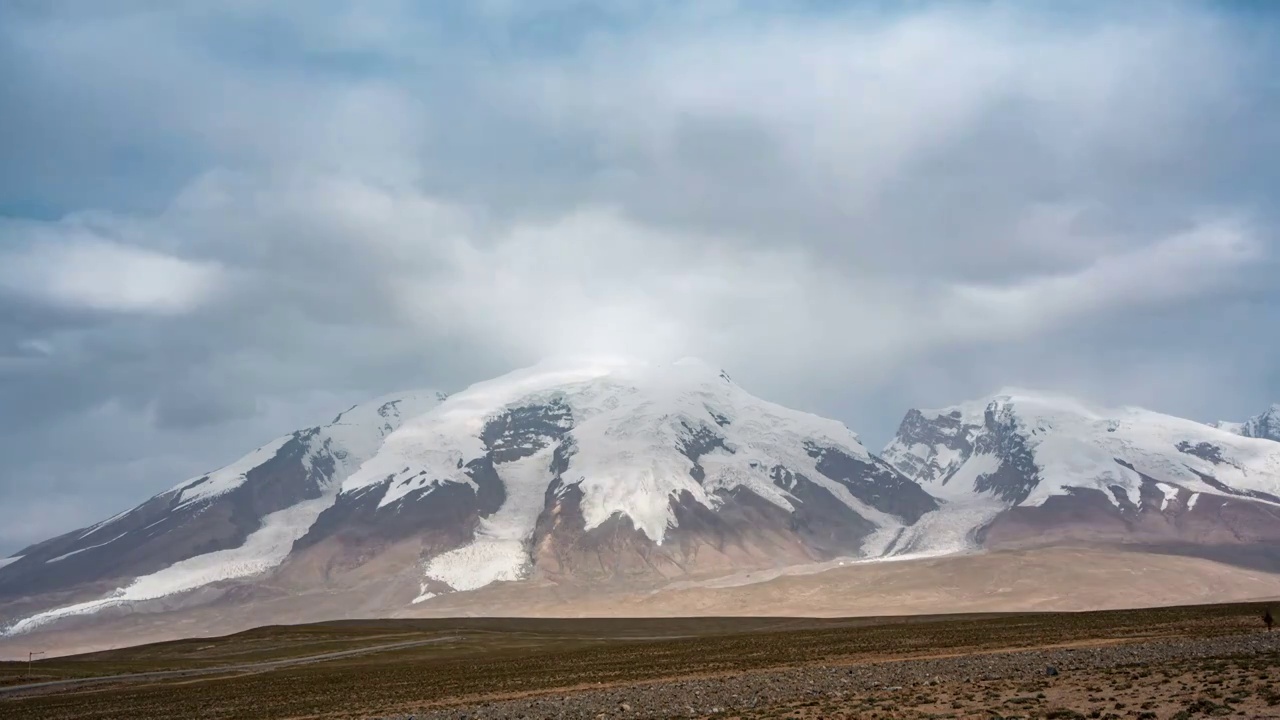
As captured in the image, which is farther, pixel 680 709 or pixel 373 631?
pixel 373 631

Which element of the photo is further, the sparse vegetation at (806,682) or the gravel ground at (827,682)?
the gravel ground at (827,682)

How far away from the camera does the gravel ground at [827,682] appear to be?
135 ft

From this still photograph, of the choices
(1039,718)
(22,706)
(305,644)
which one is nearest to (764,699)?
(1039,718)

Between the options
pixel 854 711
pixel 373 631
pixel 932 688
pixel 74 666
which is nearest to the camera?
pixel 854 711

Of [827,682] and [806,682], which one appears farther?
[806,682]

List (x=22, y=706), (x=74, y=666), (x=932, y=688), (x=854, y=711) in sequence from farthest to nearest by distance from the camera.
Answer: (x=74, y=666) < (x=22, y=706) < (x=932, y=688) < (x=854, y=711)

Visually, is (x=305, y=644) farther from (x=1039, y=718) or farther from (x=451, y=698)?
(x=1039, y=718)

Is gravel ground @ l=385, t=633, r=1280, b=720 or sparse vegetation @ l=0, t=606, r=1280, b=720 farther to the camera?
gravel ground @ l=385, t=633, r=1280, b=720

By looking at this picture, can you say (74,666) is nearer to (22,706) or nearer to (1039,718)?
(22,706)

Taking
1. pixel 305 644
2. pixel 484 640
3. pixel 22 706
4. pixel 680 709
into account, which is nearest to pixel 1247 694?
pixel 680 709

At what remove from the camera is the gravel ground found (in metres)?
41.0

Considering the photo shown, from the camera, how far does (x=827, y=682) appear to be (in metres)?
45.9

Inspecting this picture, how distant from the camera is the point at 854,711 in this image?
117ft

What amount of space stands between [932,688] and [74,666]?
124 meters
